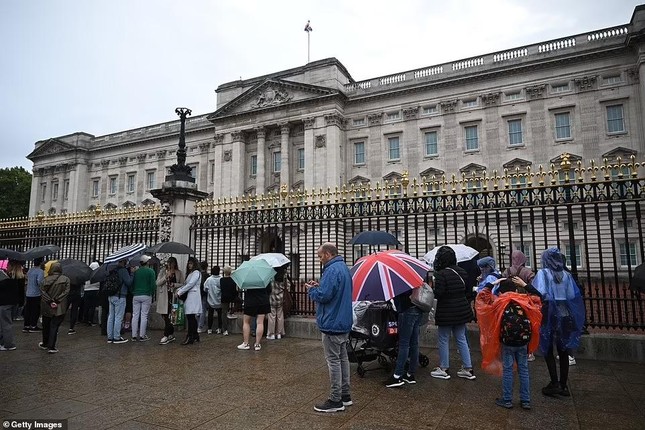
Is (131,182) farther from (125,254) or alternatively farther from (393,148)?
(125,254)

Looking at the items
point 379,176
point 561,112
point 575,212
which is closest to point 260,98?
point 379,176

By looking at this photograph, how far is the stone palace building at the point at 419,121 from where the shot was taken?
30.8 m

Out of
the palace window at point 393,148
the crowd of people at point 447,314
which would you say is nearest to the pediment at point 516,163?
the palace window at point 393,148

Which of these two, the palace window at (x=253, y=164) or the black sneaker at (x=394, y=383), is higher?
the palace window at (x=253, y=164)

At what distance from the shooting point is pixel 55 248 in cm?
1240

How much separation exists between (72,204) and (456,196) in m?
59.0

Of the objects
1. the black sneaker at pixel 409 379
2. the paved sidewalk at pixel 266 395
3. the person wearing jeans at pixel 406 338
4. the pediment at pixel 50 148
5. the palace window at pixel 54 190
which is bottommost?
the paved sidewalk at pixel 266 395

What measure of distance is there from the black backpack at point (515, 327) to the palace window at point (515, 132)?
32.1 m

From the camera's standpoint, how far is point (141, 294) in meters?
9.61

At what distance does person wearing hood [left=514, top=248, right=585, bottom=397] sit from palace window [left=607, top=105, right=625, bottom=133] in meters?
31.4

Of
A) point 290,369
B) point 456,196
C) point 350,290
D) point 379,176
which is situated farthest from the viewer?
point 379,176

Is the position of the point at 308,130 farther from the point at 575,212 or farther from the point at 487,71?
the point at 575,212

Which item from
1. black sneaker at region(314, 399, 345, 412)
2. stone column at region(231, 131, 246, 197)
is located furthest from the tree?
black sneaker at region(314, 399, 345, 412)

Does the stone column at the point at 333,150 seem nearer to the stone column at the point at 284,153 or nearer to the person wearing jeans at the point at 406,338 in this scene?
the stone column at the point at 284,153
